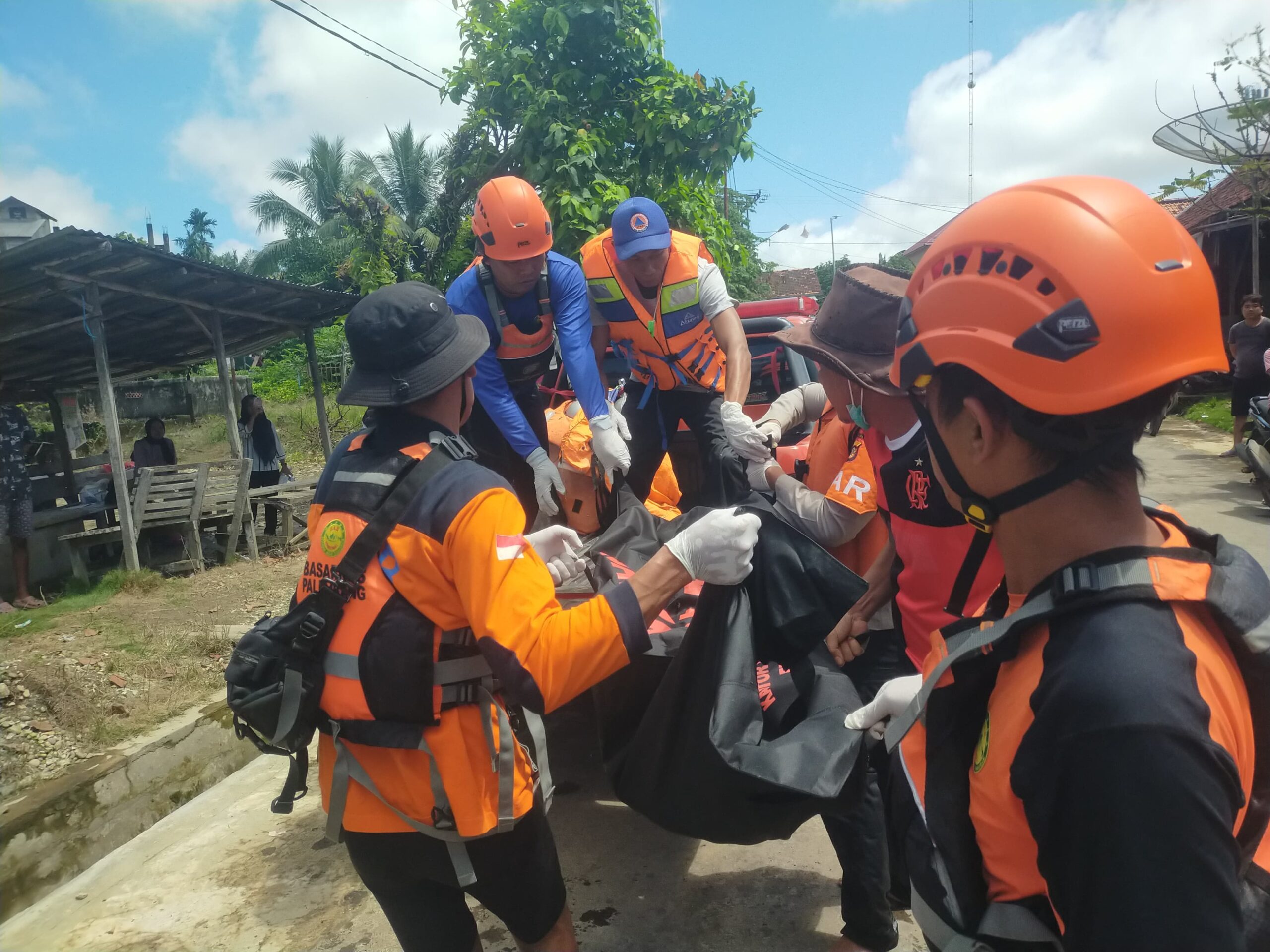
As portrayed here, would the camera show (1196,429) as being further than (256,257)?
No

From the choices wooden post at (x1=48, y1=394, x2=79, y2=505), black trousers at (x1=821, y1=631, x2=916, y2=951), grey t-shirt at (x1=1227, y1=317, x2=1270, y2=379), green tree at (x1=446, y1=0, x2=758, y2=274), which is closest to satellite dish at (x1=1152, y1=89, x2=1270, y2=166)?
grey t-shirt at (x1=1227, y1=317, x2=1270, y2=379)

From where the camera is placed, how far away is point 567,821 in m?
3.08

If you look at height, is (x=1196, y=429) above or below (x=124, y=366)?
below

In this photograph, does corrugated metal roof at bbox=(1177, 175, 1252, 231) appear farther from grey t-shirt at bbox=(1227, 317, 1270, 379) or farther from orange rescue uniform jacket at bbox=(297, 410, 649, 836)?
orange rescue uniform jacket at bbox=(297, 410, 649, 836)

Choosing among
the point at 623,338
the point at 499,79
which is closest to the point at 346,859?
the point at 623,338

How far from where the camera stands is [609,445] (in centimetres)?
355

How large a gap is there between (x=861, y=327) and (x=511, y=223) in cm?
185

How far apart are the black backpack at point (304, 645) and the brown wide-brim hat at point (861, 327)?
101 centimetres

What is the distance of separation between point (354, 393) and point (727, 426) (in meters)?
1.80

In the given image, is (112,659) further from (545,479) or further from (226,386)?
(226,386)

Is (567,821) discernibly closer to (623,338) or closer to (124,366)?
(623,338)

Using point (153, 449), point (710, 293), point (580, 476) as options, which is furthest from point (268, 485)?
point (710, 293)

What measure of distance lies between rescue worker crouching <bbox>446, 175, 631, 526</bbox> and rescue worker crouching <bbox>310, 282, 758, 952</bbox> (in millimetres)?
1723

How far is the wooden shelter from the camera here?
6621 millimetres
